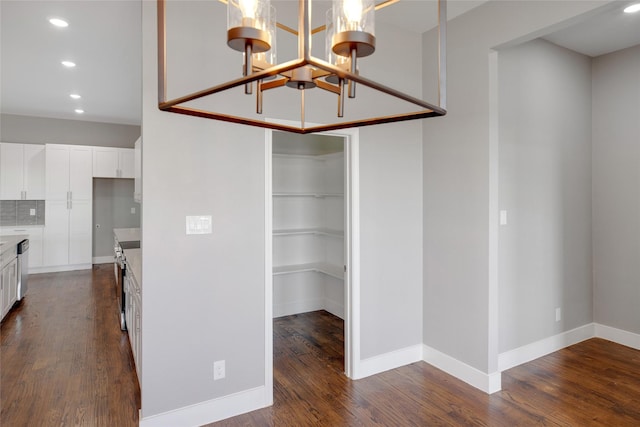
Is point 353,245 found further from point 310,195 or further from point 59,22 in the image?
point 59,22

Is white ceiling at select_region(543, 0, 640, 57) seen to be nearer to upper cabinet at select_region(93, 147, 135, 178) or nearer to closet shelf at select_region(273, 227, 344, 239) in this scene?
closet shelf at select_region(273, 227, 344, 239)

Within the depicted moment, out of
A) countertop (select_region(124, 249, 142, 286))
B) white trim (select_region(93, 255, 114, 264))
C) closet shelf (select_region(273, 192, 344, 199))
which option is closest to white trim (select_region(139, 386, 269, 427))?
countertop (select_region(124, 249, 142, 286))

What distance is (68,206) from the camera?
7320 millimetres

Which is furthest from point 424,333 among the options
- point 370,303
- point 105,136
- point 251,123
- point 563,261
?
point 105,136

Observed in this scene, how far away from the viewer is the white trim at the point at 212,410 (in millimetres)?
2357

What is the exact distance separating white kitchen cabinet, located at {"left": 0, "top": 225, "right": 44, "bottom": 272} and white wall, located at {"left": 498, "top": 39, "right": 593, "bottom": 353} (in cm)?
780

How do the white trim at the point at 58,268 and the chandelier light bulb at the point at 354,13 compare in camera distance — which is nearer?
the chandelier light bulb at the point at 354,13

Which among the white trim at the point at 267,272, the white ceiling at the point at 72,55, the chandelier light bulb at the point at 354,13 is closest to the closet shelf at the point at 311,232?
the white trim at the point at 267,272

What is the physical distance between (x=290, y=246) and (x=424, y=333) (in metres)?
1.95

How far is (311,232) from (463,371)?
235cm

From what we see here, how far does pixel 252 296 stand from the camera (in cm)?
266

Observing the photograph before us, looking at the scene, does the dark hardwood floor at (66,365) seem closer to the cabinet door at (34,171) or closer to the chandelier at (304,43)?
the chandelier at (304,43)

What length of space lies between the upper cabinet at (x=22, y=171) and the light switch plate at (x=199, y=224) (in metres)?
6.64

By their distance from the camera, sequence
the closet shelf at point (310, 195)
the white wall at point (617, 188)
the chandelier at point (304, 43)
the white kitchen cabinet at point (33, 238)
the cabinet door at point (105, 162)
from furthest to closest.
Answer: the cabinet door at point (105, 162), the white kitchen cabinet at point (33, 238), the closet shelf at point (310, 195), the white wall at point (617, 188), the chandelier at point (304, 43)
